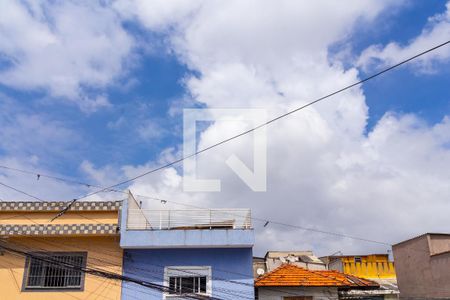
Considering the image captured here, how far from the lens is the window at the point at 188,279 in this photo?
612 inches

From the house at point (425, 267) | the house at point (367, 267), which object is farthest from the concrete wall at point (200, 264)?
the house at point (367, 267)

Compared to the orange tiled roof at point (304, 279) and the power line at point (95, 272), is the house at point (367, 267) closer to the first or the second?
the orange tiled roof at point (304, 279)

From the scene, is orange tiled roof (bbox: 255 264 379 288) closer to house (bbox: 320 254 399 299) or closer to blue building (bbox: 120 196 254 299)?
blue building (bbox: 120 196 254 299)

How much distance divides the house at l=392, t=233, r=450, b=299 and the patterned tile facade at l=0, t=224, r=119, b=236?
12.3 m

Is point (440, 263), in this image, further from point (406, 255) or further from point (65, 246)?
point (65, 246)

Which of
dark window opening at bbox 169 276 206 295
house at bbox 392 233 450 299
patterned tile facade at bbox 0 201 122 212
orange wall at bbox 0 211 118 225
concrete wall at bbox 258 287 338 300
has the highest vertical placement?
patterned tile facade at bbox 0 201 122 212

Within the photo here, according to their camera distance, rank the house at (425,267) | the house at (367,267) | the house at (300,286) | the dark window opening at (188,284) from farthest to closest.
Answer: the house at (367,267)
the house at (425,267)
the house at (300,286)
the dark window opening at (188,284)

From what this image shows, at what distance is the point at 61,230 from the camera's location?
15.6 meters

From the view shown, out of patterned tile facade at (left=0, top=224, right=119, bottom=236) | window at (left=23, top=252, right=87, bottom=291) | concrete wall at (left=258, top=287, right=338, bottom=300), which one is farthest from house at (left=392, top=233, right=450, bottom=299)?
window at (left=23, top=252, right=87, bottom=291)

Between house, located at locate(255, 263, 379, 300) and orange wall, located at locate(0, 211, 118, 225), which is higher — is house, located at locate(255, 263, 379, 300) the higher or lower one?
the lower one

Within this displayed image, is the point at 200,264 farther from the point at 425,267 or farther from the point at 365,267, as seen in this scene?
the point at 365,267

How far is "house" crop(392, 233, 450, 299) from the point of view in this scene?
60.5 ft

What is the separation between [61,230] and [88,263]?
1408 mm

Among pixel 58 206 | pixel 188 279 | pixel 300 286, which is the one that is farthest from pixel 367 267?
pixel 58 206
